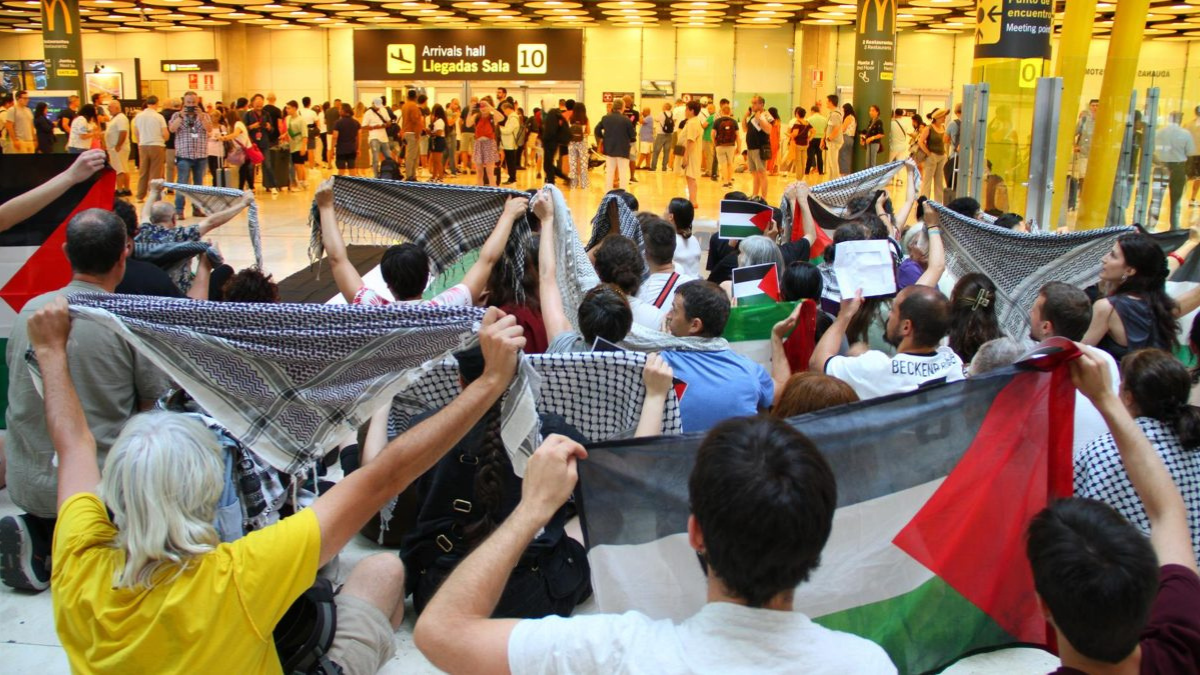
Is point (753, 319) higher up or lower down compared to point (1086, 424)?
higher up

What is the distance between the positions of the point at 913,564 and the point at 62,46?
19.5 m

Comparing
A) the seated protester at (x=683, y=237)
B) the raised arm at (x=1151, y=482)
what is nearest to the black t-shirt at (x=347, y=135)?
the seated protester at (x=683, y=237)

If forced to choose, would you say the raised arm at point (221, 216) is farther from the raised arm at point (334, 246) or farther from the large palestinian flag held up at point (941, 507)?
the large palestinian flag held up at point (941, 507)

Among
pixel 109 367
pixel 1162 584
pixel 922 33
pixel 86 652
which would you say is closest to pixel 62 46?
pixel 109 367

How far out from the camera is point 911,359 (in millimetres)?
3768

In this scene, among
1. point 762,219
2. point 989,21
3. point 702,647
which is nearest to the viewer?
point 702,647

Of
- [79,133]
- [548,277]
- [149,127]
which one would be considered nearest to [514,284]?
[548,277]

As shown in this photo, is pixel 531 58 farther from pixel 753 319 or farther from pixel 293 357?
pixel 293 357

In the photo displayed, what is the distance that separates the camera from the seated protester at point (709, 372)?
3623mm

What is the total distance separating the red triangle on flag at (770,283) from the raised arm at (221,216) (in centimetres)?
296

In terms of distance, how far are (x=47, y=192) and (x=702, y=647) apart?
12.8 feet

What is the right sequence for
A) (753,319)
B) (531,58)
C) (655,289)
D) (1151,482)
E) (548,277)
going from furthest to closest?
(531,58), (655,289), (753,319), (548,277), (1151,482)

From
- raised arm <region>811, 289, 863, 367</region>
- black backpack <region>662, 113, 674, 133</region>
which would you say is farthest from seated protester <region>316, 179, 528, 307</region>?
black backpack <region>662, 113, 674, 133</region>

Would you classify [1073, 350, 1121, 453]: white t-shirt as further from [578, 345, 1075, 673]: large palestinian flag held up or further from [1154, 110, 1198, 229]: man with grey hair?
[1154, 110, 1198, 229]: man with grey hair
